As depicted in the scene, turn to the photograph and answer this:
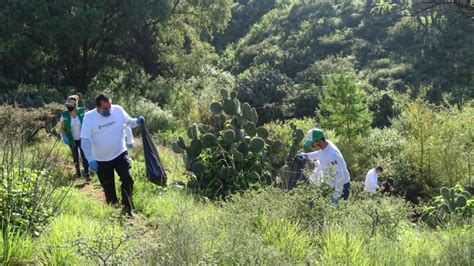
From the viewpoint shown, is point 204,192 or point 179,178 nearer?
point 204,192

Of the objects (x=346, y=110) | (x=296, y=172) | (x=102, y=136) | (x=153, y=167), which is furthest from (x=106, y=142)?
(x=346, y=110)

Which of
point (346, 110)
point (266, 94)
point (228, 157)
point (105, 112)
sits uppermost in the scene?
point (105, 112)

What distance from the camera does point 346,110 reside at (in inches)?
820

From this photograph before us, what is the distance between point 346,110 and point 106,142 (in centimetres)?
1524

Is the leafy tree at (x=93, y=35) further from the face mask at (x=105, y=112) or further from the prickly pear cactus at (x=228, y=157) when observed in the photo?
the face mask at (x=105, y=112)

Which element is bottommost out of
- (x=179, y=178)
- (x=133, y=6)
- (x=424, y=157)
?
(x=424, y=157)

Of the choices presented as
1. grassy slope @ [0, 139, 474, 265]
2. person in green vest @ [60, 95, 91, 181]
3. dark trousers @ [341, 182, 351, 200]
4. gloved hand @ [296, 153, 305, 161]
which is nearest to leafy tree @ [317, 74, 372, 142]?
person in green vest @ [60, 95, 91, 181]

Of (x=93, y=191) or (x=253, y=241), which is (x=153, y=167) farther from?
(x=253, y=241)

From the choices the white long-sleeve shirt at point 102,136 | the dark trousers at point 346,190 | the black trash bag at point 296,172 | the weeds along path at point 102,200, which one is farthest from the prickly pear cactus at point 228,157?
the white long-sleeve shirt at point 102,136

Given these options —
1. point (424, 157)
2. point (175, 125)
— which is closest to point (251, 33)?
point (175, 125)

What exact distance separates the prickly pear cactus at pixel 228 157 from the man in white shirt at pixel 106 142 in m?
2.23

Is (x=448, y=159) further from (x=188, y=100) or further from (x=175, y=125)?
(x=188, y=100)

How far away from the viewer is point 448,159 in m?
14.1

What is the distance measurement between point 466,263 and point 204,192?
5526 mm
